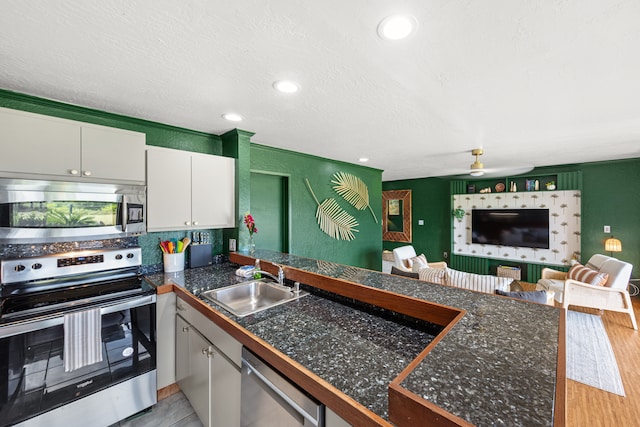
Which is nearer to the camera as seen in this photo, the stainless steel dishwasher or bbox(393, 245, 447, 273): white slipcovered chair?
the stainless steel dishwasher

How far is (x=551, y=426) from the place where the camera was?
1.73 ft

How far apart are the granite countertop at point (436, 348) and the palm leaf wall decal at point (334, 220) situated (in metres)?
2.02

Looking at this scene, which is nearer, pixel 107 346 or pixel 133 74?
pixel 133 74

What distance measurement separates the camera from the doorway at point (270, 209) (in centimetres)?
315

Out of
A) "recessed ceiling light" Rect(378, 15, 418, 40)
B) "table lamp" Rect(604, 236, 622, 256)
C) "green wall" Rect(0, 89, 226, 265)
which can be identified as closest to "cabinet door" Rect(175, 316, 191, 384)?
"green wall" Rect(0, 89, 226, 265)

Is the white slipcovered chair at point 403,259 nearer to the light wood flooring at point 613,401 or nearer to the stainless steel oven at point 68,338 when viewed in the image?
the light wood flooring at point 613,401

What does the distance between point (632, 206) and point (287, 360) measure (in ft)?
20.5

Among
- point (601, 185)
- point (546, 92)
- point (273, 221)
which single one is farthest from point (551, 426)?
point (601, 185)

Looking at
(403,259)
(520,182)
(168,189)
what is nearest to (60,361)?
(168,189)

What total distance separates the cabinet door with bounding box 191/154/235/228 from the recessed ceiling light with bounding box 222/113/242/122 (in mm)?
427

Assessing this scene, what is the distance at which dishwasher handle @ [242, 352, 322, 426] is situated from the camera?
0.88m

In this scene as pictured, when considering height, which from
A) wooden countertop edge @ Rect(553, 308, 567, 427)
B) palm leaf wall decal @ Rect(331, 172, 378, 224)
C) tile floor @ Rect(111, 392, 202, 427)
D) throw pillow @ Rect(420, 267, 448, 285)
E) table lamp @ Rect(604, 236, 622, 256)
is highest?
palm leaf wall decal @ Rect(331, 172, 378, 224)

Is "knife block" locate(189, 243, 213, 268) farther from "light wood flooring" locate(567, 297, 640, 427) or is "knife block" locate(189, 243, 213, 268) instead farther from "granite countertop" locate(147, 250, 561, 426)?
"light wood flooring" locate(567, 297, 640, 427)

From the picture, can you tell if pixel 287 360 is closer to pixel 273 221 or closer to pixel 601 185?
pixel 273 221
